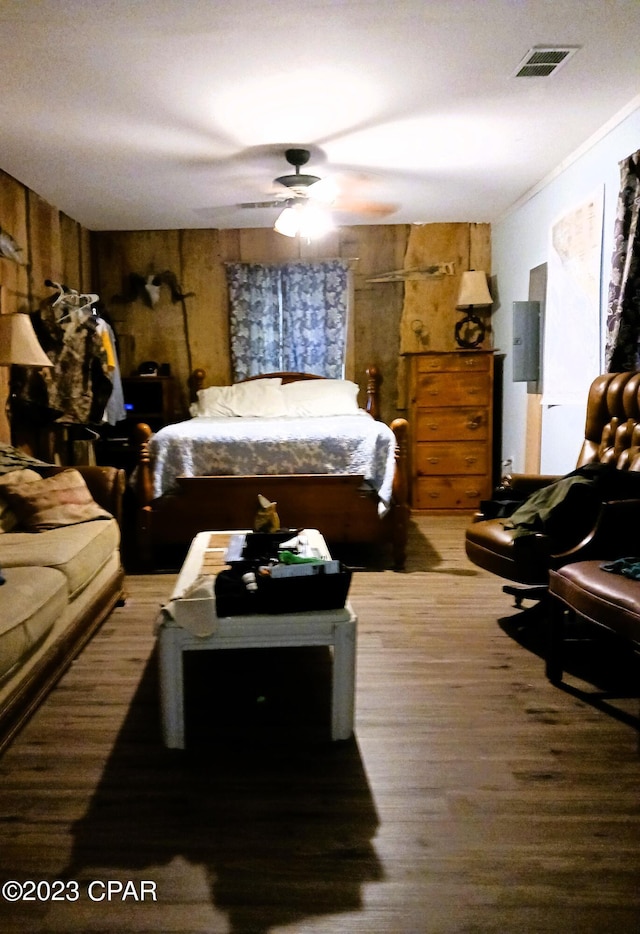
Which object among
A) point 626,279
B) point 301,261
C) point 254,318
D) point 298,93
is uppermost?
point 298,93

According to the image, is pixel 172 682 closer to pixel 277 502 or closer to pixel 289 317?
pixel 277 502

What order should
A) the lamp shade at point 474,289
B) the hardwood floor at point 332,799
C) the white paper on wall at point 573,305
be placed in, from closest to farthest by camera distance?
1. the hardwood floor at point 332,799
2. the white paper on wall at point 573,305
3. the lamp shade at point 474,289

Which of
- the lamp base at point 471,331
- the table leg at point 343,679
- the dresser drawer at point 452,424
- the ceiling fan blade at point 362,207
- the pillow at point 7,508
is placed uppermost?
the ceiling fan blade at point 362,207

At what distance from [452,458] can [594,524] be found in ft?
9.23

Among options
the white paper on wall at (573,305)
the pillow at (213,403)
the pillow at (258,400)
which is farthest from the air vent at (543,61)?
the pillow at (213,403)

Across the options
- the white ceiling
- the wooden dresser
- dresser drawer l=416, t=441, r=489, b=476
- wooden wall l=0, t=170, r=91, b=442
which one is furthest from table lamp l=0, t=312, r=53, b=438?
dresser drawer l=416, t=441, r=489, b=476

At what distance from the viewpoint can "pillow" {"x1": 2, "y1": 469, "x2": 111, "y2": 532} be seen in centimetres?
303

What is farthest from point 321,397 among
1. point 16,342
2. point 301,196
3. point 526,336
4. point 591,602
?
point 591,602

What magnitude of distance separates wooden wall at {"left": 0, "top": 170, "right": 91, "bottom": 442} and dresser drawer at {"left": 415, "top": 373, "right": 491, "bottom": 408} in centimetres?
285

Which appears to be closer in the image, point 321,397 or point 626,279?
point 626,279

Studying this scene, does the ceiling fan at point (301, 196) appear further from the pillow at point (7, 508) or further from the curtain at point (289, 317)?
the pillow at point (7, 508)

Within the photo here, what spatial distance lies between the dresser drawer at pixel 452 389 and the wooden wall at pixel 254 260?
63 cm

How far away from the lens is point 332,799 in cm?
182

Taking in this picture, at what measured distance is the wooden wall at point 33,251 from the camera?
167 inches
